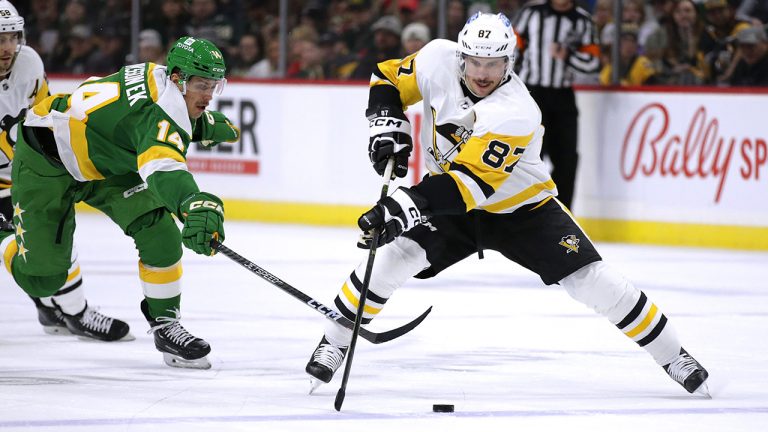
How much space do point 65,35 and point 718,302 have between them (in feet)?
22.1

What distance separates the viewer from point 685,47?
912 cm

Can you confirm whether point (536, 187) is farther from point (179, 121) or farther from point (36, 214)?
point (36, 214)

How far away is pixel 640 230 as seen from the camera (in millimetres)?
9273

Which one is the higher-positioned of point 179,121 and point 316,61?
point 179,121

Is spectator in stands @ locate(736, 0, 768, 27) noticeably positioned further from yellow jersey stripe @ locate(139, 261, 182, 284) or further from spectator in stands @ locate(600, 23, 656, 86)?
yellow jersey stripe @ locate(139, 261, 182, 284)

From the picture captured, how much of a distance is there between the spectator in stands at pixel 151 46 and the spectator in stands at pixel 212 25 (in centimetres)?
30

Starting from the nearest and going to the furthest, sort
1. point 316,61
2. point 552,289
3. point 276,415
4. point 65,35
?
point 276,415, point 552,289, point 316,61, point 65,35

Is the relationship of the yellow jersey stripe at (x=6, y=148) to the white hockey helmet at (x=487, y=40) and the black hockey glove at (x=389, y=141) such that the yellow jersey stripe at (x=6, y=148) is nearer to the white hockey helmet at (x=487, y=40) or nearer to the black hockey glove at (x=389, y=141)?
the black hockey glove at (x=389, y=141)

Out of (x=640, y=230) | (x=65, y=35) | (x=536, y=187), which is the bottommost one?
(x=640, y=230)

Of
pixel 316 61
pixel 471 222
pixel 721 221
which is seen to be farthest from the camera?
pixel 316 61

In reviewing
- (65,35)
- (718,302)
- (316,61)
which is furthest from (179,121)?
(65,35)

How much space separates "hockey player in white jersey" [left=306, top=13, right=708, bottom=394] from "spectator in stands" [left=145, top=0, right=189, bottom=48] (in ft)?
Answer: 22.0

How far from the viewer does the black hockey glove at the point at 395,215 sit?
3961 millimetres

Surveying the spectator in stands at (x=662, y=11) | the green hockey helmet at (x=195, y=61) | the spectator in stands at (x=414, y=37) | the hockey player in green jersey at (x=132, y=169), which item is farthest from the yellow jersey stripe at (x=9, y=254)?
the spectator in stands at (x=662, y=11)
